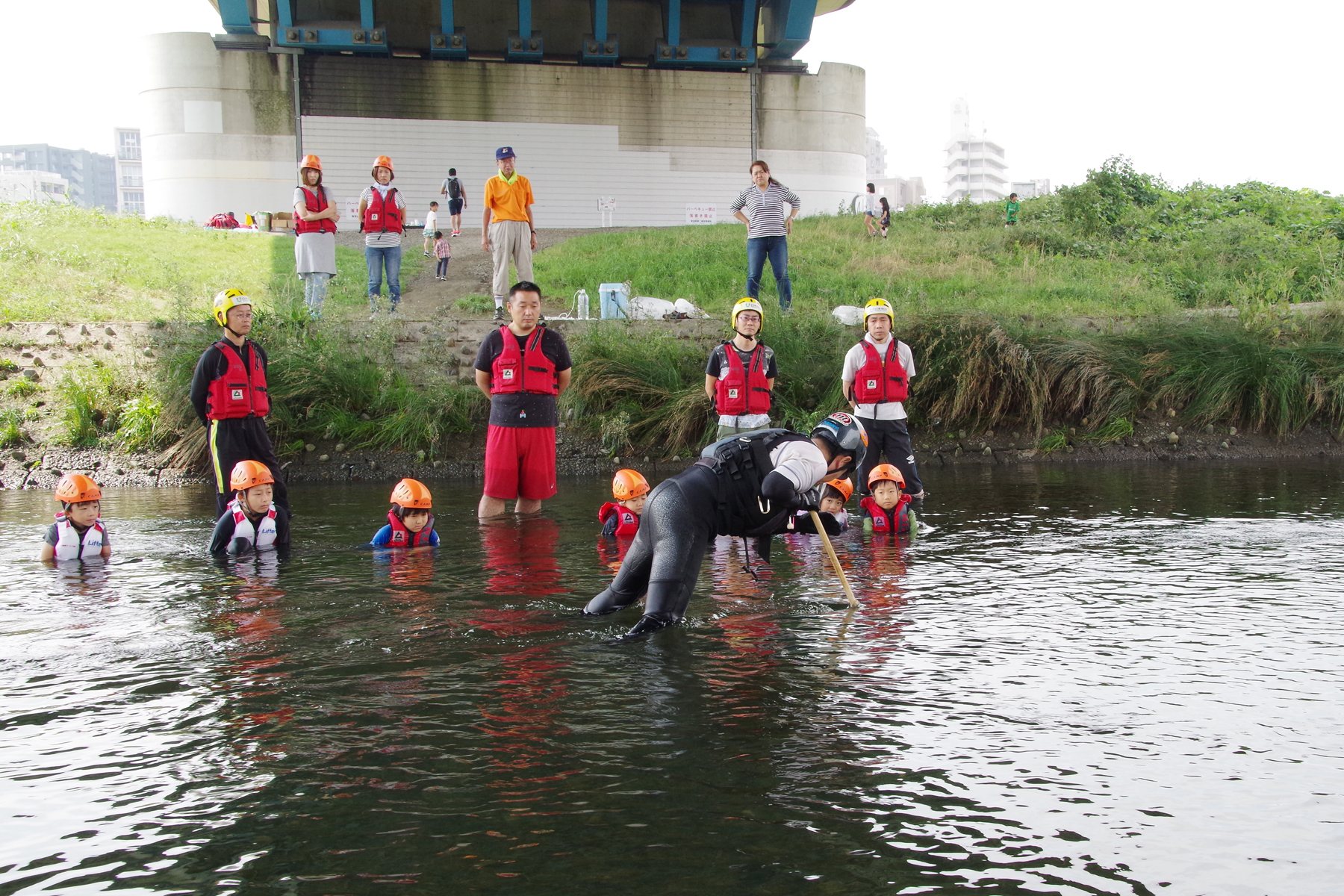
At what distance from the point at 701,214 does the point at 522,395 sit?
25914 millimetres

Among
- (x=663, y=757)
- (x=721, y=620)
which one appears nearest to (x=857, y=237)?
(x=721, y=620)

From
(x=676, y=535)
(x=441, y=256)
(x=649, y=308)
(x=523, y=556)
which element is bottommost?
(x=523, y=556)

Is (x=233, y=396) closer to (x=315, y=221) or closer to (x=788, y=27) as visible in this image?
(x=315, y=221)

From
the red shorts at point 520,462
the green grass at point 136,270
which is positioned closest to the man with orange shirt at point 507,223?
the green grass at point 136,270

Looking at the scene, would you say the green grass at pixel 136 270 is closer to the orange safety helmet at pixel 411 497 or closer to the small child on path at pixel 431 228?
the small child on path at pixel 431 228

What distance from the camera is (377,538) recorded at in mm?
8844

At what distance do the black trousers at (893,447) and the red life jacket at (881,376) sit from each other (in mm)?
234

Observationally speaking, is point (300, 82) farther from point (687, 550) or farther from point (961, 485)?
point (687, 550)

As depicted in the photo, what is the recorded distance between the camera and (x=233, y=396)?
8.80 meters

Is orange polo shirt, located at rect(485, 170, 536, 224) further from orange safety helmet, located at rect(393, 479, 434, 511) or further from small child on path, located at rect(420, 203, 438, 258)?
small child on path, located at rect(420, 203, 438, 258)

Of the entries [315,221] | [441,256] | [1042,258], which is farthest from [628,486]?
[1042,258]

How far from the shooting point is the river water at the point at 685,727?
11.5 feet


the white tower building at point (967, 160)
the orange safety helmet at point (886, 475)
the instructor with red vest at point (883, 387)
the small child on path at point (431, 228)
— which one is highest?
the white tower building at point (967, 160)

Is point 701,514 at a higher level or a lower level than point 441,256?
lower
